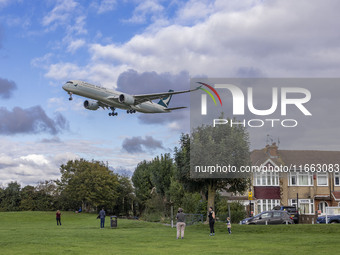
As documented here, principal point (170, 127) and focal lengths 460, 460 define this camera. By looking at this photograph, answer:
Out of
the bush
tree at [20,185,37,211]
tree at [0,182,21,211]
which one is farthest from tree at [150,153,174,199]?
tree at [0,182,21,211]

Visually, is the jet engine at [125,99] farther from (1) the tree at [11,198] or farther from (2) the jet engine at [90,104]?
(1) the tree at [11,198]

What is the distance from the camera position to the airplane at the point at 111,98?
4703cm

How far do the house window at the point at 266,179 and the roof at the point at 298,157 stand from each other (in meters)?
1.56

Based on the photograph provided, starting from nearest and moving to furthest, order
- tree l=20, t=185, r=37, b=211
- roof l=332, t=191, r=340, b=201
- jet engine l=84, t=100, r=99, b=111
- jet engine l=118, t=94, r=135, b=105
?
jet engine l=118, t=94, r=135, b=105 → jet engine l=84, t=100, r=99, b=111 → roof l=332, t=191, r=340, b=201 → tree l=20, t=185, r=37, b=211

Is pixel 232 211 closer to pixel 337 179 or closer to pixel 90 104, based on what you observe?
pixel 90 104

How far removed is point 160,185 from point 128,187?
1370 centimetres

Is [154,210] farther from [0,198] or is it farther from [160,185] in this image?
[0,198]

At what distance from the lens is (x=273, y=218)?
116 ft

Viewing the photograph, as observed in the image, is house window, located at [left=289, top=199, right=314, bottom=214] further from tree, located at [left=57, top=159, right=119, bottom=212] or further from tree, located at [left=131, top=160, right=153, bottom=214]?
tree, located at [left=57, top=159, right=119, bottom=212]

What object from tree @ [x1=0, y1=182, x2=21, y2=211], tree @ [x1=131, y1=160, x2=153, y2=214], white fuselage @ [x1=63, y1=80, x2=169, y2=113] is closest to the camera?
white fuselage @ [x1=63, y1=80, x2=169, y2=113]

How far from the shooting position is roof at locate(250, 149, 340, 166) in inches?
2360

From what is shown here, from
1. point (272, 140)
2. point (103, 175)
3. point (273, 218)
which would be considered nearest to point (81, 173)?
point (103, 175)

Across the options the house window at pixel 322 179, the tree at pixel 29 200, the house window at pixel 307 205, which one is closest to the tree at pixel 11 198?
the tree at pixel 29 200

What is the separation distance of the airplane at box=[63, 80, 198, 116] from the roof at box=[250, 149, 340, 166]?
12851mm
